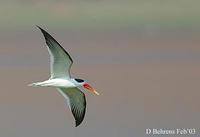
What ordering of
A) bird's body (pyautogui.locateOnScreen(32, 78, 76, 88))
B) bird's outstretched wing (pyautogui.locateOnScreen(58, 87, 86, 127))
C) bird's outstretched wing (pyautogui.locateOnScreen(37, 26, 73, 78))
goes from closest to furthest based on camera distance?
bird's outstretched wing (pyautogui.locateOnScreen(37, 26, 73, 78))
bird's body (pyautogui.locateOnScreen(32, 78, 76, 88))
bird's outstretched wing (pyautogui.locateOnScreen(58, 87, 86, 127))

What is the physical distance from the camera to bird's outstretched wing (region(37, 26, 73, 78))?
17500 mm

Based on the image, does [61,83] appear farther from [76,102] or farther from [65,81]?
[76,102]

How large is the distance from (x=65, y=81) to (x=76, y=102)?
2.11 ft

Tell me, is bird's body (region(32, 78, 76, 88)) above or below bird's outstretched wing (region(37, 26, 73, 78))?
below

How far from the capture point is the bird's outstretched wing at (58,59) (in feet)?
57.4

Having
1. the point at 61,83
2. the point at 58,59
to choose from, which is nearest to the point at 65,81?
the point at 61,83

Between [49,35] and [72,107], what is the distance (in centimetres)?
214

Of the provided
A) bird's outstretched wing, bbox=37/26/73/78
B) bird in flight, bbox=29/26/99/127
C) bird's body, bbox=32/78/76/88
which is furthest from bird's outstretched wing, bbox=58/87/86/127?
bird's outstretched wing, bbox=37/26/73/78

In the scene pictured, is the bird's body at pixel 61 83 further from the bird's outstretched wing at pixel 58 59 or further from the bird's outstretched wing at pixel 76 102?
the bird's outstretched wing at pixel 76 102

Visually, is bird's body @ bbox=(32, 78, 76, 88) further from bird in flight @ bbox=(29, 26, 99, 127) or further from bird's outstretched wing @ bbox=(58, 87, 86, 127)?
bird's outstretched wing @ bbox=(58, 87, 86, 127)

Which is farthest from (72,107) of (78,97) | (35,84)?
(35,84)

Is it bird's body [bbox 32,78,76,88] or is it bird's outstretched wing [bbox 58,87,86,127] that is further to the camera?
bird's outstretched wing [bbox 58,87,86,127]

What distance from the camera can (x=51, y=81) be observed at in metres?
18.4

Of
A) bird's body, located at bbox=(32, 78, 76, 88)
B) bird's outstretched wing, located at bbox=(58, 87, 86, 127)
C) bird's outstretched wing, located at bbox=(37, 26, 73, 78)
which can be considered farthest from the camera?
bird's outstretched wing, located at bbox=(58, 87, 86, 127)
